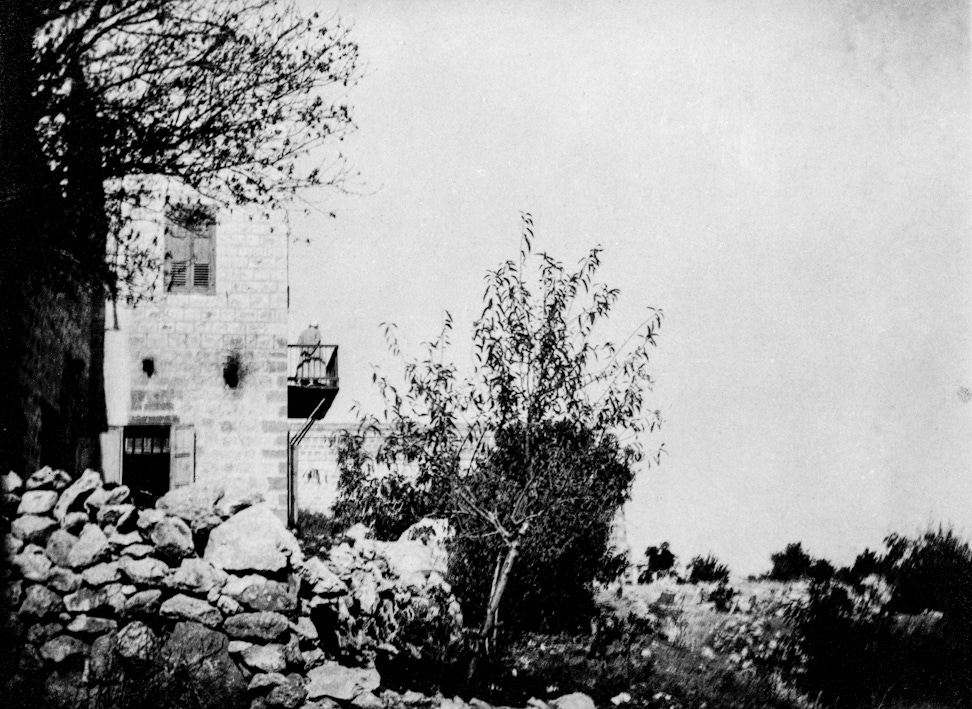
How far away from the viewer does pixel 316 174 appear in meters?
5.88

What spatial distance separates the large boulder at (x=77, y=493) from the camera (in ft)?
16.3

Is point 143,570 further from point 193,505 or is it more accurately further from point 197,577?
point 193,505

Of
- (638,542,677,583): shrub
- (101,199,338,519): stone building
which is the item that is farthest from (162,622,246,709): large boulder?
(638,542,677,583): shrub

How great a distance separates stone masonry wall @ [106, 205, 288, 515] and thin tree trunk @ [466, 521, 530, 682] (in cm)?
193

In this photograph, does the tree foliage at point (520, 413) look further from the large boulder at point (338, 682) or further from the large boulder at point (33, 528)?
the large boulder at point (33, 528)

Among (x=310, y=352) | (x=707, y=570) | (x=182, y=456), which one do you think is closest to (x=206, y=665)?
(x=182, y=456)

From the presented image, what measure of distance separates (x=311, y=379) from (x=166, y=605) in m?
2.44

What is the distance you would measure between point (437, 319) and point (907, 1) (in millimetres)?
4996

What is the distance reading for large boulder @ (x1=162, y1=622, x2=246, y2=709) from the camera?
191 inches

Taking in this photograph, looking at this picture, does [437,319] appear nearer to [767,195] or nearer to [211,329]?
[211,329]

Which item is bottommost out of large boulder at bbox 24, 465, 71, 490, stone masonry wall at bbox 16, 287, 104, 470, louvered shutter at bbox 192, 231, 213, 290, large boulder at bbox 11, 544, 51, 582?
large boulder at bbox 11, 544, 51, 582

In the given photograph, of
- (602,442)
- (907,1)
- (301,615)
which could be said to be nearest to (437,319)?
(602,442)

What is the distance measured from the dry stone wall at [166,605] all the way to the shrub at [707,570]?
3591mm

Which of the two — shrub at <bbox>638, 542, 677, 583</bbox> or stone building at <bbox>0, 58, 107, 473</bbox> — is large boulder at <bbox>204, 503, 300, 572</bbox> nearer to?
stone building at <bbox>0, 58, 107, 473</bbox>
